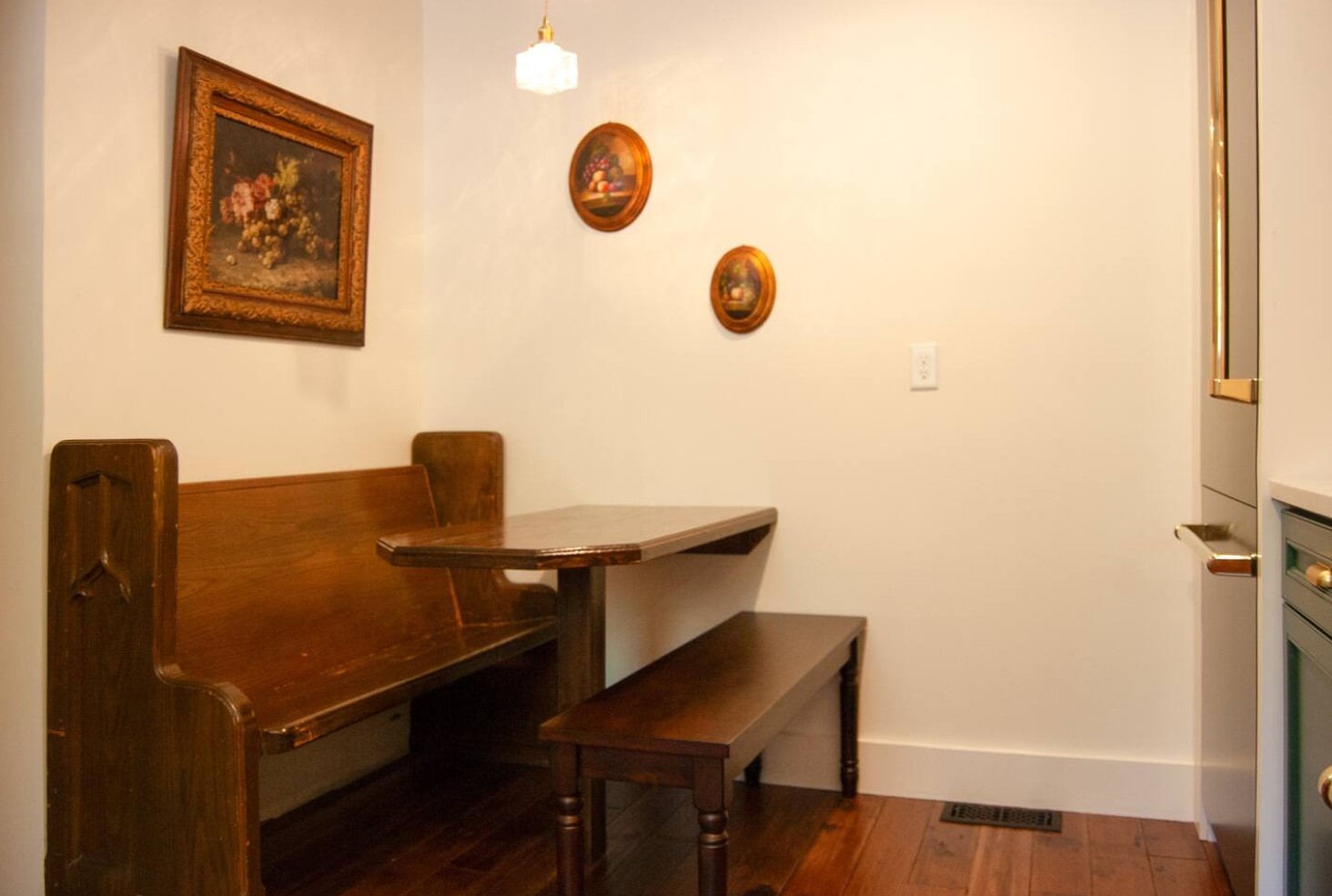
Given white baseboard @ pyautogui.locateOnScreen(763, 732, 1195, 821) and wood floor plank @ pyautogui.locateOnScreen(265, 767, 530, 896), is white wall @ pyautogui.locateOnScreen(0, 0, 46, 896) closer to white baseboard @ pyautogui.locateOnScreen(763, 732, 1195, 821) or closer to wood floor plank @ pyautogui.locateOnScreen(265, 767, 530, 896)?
wood floor plank @ pyautogui.locateOnScreen(265, 767, 530, 896)

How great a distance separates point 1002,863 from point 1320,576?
1.29m

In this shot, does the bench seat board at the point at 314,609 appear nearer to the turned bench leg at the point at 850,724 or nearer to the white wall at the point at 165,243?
the white wall at the point at 165,243

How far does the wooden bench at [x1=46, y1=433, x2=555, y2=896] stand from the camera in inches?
76.0

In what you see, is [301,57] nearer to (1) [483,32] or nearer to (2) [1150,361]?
(1) [483,32]

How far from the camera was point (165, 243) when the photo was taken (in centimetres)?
242

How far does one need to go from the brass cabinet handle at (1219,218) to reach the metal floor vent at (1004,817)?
1122 millimetres

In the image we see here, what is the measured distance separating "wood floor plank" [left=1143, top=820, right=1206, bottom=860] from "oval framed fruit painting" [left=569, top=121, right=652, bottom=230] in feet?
6.75

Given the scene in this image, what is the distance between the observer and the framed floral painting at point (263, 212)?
2.44 meters

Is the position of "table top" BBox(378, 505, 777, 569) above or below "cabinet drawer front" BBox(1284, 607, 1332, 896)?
above

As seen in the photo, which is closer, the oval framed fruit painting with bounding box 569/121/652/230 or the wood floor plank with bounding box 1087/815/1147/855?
the wood floor plank with bounding box 1087/815/1147/855

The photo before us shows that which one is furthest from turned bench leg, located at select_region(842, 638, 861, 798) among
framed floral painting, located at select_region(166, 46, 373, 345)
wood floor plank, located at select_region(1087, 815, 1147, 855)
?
framed floral painting, located at select_region(166, 46, 373, 345)

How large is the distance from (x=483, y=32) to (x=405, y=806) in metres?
2.23

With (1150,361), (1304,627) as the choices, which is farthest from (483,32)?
(1304,627)

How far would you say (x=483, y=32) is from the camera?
3297 millimetres
